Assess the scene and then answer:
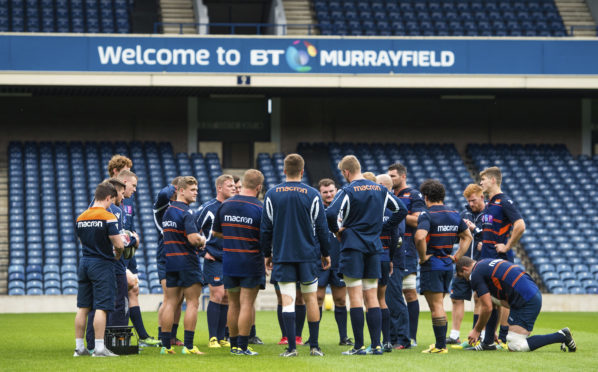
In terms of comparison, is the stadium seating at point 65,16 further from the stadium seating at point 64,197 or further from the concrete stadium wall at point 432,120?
the concrete stadium wall at point 432,120

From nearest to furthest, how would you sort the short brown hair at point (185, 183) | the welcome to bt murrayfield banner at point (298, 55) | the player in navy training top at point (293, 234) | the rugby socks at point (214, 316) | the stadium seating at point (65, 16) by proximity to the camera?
the player in navy training top at point (293, 234), the short brown hair at point (185, 183), the rugby socks at point (214, 316), the welcome to bt murrayfield banner at point (298, 55), the stadium seating at point (65, 16)

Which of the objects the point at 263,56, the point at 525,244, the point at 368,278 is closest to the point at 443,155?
the point at 525,244

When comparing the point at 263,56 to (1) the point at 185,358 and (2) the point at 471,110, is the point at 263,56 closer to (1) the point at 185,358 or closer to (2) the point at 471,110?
(2) the point at 471,110

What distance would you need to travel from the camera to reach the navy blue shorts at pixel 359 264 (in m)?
9.98

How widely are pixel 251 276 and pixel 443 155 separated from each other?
20.8 m

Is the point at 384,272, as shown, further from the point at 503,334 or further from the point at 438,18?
the point at 438,18

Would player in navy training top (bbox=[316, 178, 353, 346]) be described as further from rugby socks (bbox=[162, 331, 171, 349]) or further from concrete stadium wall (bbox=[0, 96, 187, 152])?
concrete stadium wall (bbox=[0, 96, 187, 152])

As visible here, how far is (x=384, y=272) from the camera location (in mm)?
10969

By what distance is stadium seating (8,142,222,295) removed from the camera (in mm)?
23141

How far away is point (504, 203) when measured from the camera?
11.4 metres

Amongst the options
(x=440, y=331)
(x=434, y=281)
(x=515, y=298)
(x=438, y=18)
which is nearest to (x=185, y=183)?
A: (x=434, y=281)

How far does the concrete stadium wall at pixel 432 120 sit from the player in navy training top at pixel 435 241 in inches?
781

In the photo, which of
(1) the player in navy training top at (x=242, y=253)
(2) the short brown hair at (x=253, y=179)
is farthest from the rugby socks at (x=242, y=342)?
(2) the short brown hair at (x=253, y=179)

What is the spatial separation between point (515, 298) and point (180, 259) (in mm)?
3877
